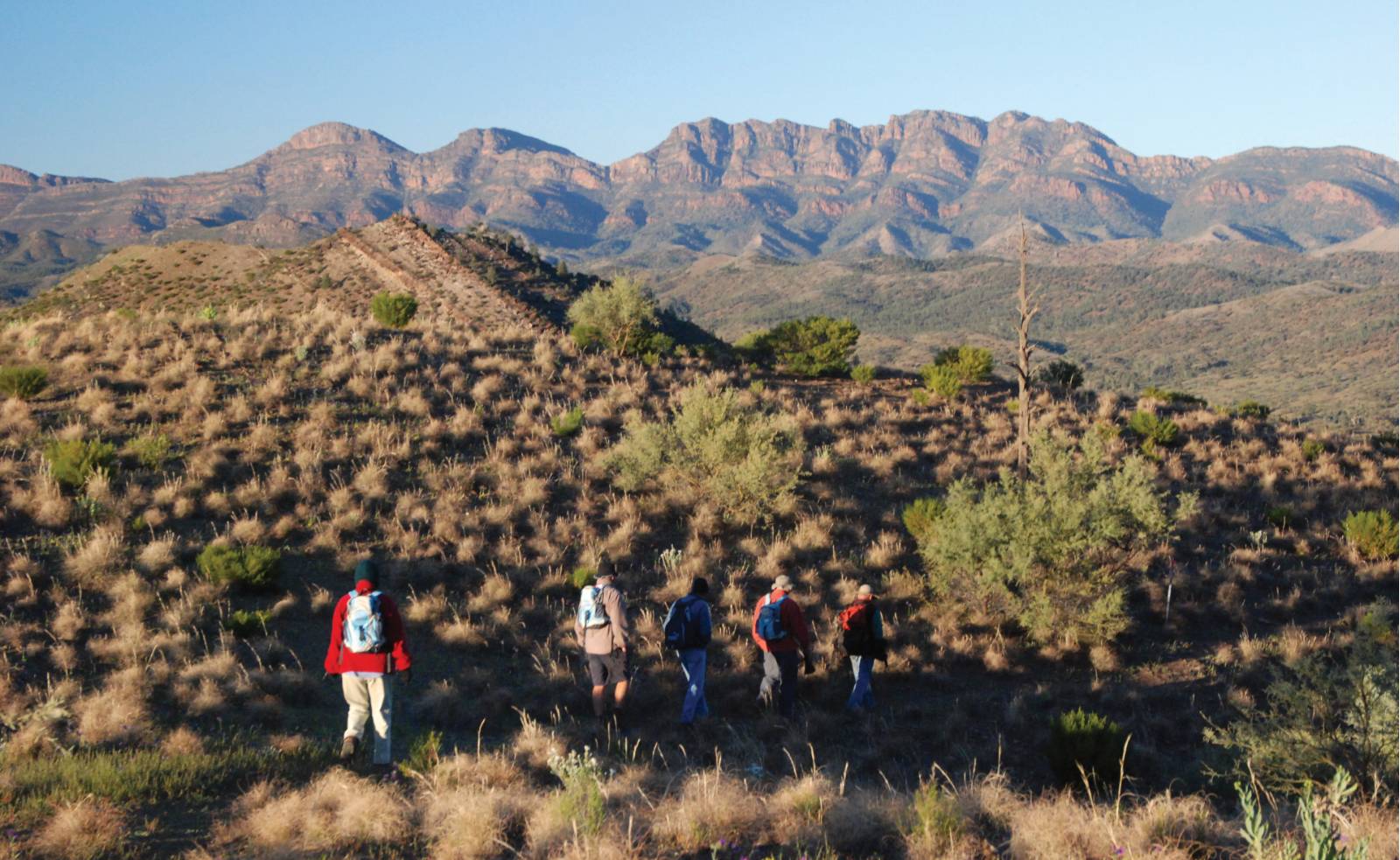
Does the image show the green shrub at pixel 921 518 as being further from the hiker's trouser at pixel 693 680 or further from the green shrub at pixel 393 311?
the green shrub at pixel 393 311

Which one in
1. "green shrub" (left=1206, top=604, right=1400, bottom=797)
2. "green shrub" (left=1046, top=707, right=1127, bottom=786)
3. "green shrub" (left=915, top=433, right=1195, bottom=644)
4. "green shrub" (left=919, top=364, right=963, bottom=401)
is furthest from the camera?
"green shrub" (left=919, top=364, right=963, bottom=401)

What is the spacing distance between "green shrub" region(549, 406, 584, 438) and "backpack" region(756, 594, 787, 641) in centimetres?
810

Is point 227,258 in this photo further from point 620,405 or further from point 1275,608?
point 1275,608

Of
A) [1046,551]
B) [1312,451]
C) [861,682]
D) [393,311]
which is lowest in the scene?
[861,682]

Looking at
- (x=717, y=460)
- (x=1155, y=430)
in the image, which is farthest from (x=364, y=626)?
(x=1155, y=430)

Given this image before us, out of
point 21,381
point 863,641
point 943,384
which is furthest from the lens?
point 943,384

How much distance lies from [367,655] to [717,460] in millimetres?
7831

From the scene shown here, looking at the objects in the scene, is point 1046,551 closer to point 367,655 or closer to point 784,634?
point 784,634

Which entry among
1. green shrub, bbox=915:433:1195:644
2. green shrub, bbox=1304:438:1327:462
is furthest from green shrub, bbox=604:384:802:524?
green shrub, bbox=1304:438:1327:462

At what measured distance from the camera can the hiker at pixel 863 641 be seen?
9125mm

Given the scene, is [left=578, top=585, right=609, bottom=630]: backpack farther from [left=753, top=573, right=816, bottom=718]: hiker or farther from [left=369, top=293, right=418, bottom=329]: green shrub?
[left=369, top=293, right=418, bottom=329]: green shrub

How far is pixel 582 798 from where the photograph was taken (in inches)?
213

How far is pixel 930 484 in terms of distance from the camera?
1639cm

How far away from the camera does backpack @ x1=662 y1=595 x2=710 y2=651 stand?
8.37 m
